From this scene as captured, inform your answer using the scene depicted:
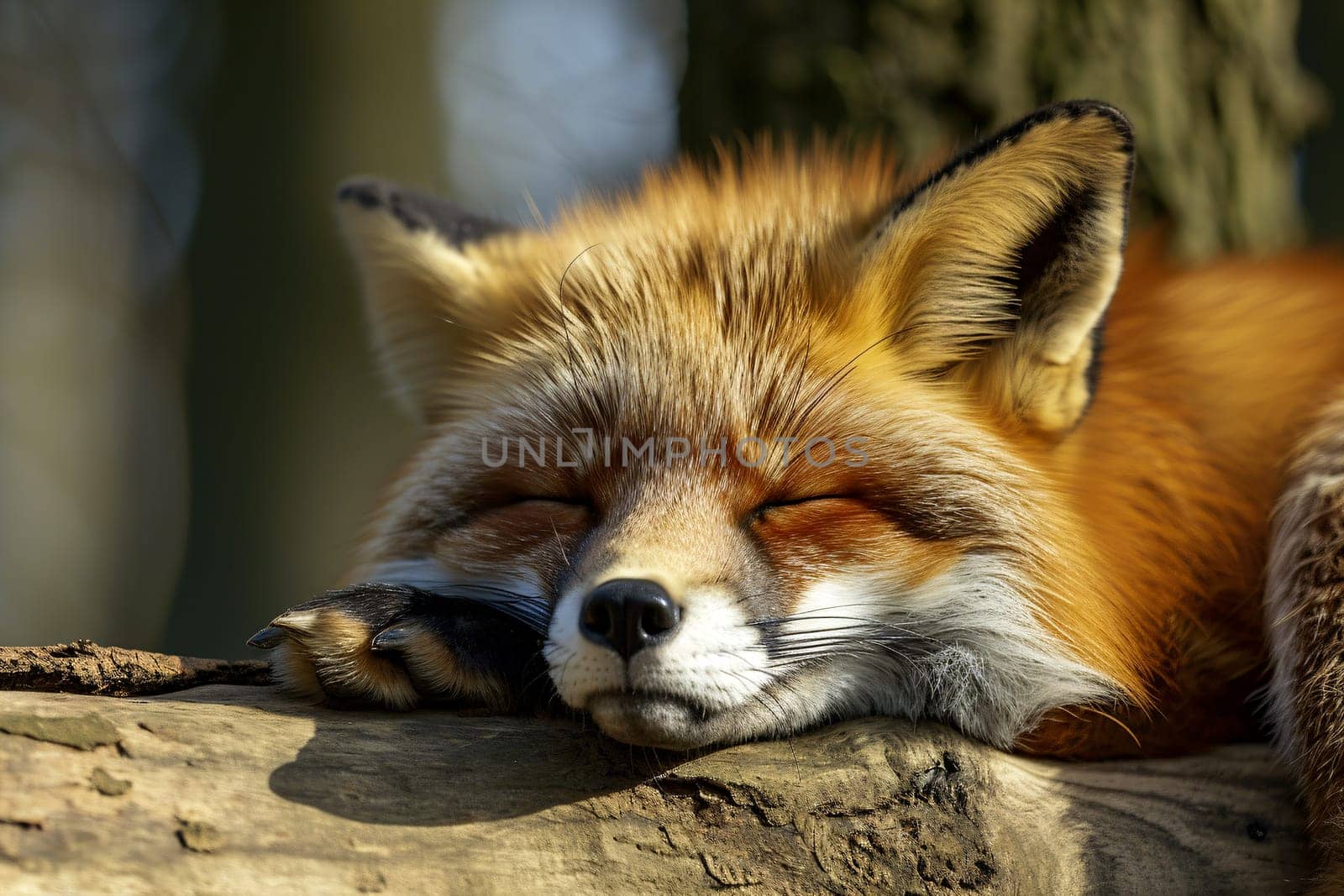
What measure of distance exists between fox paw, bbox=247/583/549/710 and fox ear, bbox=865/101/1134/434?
3.78ft

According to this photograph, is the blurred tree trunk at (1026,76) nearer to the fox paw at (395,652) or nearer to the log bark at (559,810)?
the log bark at (559,810)

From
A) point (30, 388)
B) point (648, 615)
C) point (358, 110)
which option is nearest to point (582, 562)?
point (648, 615)

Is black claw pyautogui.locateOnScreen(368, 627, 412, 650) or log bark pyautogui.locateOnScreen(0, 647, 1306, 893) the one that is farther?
black claw pyautogui.locateOnScreen(368, 627, 412, 650)

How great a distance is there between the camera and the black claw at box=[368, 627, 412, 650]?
75.2 inches

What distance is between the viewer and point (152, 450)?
641 cm

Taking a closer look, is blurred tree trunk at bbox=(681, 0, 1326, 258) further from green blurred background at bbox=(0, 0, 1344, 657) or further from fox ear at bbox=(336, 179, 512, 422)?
fox ear at bbox=(336, 179, 512, 422)

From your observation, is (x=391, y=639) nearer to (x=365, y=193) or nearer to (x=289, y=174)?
(x=365, y=193)

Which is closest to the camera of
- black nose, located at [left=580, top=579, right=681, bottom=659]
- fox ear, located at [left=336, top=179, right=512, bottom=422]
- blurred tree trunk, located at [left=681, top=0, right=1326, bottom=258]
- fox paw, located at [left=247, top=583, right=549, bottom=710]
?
black nose, located at [left=580, top=579, right=681, bottom=659]

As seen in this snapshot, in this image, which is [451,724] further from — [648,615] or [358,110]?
[358,110]

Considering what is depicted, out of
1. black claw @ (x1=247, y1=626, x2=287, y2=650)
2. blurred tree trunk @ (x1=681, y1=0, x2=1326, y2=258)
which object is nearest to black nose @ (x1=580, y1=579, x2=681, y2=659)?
black claw @ (x1=247, y1=626, x2=287, y2=650)

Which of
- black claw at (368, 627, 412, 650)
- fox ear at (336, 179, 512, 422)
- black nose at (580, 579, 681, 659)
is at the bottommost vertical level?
black claw at (368, 627, 412, 650)

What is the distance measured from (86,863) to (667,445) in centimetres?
126

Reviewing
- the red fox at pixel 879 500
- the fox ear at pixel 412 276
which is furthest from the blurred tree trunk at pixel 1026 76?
the fox ear at pixel 412 276

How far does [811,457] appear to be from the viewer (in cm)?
212
